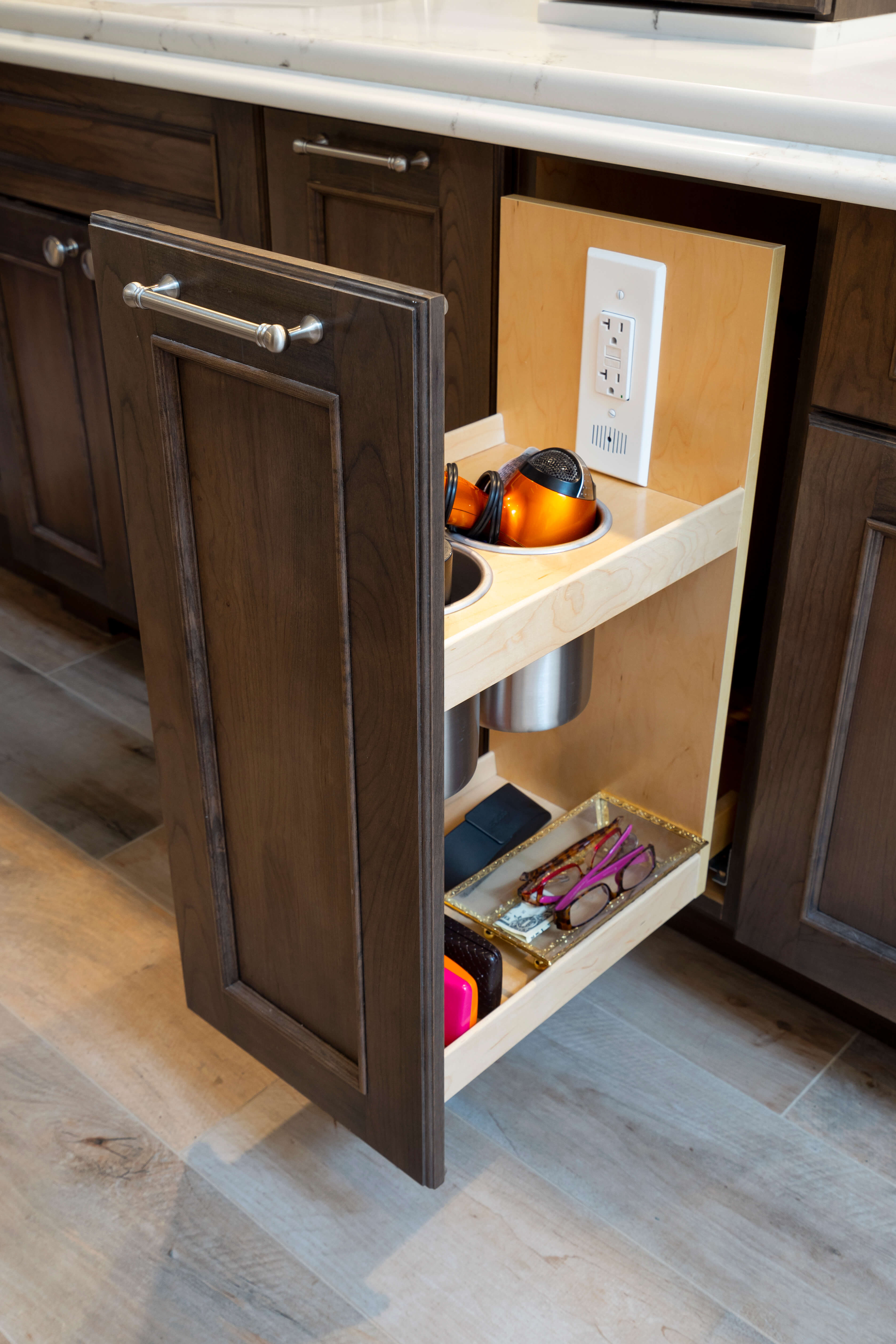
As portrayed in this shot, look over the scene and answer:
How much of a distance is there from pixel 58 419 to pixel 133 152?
430 mm

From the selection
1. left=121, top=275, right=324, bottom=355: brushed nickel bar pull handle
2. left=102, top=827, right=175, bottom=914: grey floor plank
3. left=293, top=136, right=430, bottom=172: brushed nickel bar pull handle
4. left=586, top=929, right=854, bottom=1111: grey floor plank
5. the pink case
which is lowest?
left=102, top=827, right=175, bottom=914: grey floor plank

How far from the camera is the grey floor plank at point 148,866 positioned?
1.39m

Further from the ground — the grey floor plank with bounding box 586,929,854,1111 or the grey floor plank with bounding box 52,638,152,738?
the grey floor plank with bounding box 52,638,152,738

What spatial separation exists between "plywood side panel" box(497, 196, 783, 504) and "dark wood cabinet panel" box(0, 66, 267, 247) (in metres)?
0.38

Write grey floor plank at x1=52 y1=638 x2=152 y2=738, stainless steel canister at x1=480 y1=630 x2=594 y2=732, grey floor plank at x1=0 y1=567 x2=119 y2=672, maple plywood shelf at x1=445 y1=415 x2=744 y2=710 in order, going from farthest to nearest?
grey floor plank at x1=0 y1=567 x2=119 y2=672, grey floor plank at x1=52 y1=638 x2=152 y2=738, stainless steel canister at x1=480 y1=630 x2=594 y2=732, maple plywood shelf at x1=445 y1=415 x2=744 y2=710

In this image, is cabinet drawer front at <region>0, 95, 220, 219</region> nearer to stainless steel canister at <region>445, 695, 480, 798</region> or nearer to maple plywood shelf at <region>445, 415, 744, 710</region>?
maple plywood shelf at <region>445, 415, 744, 710</region>

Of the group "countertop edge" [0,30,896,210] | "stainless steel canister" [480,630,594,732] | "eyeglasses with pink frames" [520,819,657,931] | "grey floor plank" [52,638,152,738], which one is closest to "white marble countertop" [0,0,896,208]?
"countertop edge" [0,30,896,210]

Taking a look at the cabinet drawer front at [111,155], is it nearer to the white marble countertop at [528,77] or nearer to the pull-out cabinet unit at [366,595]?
the white marble countertop at [528,77]

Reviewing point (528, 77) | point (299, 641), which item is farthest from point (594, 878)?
point (528, 77)

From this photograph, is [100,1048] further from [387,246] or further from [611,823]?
[387,246]

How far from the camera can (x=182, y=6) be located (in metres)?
1.32

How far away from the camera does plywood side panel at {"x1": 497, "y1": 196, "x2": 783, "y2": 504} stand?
0.89 meters

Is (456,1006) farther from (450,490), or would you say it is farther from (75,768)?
(75,768)

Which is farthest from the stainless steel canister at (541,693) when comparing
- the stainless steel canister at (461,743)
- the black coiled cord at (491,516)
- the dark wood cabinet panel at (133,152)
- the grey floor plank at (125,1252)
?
the dark wood cabinet panel at (133,152)
